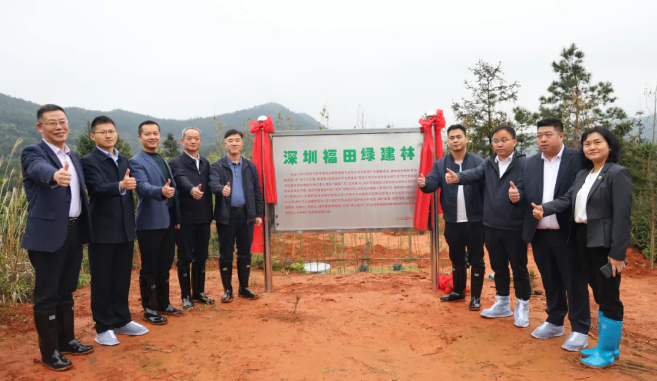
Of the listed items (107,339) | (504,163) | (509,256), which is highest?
(504,163)

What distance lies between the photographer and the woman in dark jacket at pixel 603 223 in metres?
2.73

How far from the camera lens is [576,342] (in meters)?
3.17

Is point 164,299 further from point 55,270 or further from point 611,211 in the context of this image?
point 611,211

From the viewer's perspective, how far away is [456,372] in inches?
114

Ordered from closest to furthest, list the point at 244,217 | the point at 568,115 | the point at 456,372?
the point at 456,372, the point at 244,217, the point at 568,115

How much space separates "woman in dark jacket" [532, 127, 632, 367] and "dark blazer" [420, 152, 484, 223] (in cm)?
104

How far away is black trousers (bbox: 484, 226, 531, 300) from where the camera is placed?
3633 mm

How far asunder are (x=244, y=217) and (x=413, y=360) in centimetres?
228

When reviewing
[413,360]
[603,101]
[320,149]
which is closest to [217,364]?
[413,360]

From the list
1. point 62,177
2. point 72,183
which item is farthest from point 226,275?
point 62,177

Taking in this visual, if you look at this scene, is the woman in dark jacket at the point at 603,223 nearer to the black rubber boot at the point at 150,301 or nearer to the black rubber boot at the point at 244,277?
the black rubber boot at the point at 244,277

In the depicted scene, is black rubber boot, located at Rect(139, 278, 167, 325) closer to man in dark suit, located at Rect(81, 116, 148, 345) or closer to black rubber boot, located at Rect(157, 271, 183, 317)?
black rubber boot, located at Rect(157, 271, 183, 317)

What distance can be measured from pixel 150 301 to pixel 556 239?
11.9 ft

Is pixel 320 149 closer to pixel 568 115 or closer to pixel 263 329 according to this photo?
pixel 263 329
